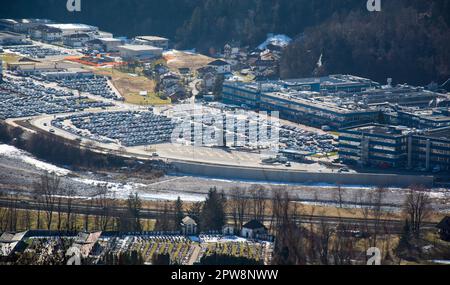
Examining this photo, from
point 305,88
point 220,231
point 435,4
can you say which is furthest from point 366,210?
point 435,4

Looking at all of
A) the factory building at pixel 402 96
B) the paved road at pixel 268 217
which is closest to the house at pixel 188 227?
the paved road at pixel 268 217

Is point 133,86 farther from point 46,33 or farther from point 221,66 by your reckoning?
point 46,33

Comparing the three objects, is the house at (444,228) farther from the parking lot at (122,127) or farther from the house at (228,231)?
the parking lot at (122,127)

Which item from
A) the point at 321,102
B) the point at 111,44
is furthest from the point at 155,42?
the point at 321,102

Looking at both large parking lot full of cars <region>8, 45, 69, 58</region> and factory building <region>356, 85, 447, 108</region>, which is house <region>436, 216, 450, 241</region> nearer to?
factory building <region>356, 85, 447, 108</region>

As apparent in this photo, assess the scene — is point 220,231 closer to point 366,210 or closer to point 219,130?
point 366,210

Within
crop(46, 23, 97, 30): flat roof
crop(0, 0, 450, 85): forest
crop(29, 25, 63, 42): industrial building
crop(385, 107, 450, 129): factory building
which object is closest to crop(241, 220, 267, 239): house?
crop(385, 107, 450, 129): factory building
